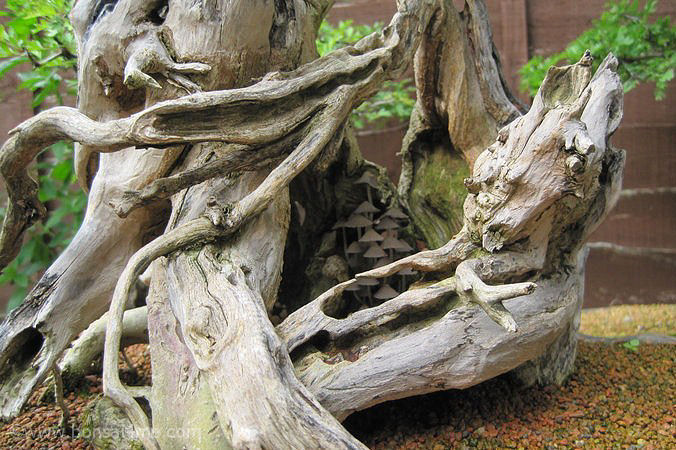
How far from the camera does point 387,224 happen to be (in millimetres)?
2041

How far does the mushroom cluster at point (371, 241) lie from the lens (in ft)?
6.33

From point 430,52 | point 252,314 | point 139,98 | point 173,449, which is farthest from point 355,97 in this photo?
point 173,449

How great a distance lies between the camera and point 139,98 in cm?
183

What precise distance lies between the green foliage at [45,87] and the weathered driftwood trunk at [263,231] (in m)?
0.66

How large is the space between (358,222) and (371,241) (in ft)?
0.30

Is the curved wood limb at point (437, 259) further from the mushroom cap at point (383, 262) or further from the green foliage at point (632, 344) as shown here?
the green foliage at point (632, 344)

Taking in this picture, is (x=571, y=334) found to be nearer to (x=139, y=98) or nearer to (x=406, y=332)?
(x=406, y=332)

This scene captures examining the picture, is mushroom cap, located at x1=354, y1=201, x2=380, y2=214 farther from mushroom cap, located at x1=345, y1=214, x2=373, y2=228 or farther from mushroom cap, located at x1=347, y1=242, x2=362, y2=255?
mushroom cap, located at x1=347, y1=242, x2=362, y2=255

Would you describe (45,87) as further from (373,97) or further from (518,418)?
(518,418)

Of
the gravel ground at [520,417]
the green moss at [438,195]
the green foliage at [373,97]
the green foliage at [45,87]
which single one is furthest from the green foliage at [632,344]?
the green foliage at [45,87]

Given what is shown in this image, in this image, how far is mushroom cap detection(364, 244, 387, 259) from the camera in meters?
1.93

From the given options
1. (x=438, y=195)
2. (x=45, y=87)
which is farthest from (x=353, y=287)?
(x=45, y=87)

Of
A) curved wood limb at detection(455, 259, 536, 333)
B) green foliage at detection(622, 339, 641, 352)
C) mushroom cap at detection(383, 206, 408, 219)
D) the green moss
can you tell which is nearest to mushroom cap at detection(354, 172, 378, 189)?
mushroom cap at detection(383, 206, 408, 219)

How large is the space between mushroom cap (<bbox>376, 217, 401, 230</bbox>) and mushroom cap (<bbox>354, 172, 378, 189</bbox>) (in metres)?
0.15
